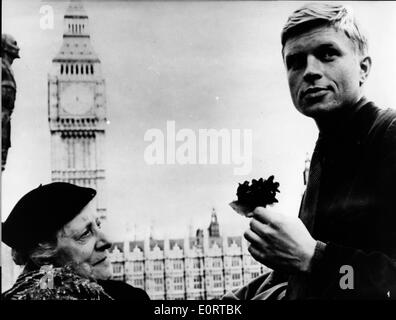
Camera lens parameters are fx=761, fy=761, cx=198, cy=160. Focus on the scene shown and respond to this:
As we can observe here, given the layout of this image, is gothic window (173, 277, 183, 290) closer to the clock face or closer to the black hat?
the black hat

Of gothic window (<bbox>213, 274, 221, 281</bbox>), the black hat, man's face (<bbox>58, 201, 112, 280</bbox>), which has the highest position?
the black hat

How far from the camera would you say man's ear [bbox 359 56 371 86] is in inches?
196

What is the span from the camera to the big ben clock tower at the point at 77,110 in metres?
4.96

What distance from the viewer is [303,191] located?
197 inches

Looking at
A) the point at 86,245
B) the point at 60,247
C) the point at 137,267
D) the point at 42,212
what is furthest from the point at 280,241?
the point at 42,212

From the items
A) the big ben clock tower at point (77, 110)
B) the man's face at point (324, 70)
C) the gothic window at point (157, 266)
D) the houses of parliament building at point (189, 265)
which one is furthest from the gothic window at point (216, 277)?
the man's face at point (324, 70)

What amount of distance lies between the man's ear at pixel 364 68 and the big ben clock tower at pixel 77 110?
5.56ft

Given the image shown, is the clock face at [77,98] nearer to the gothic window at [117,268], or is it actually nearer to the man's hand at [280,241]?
the gothic window at [117,268]

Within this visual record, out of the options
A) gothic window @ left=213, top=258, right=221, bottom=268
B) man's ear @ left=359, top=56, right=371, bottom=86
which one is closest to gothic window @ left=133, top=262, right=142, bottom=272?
gothic window @ left=213, top=258, right=221, bottom=268

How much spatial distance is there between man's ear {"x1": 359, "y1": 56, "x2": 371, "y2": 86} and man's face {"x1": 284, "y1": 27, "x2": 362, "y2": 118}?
0.02 m

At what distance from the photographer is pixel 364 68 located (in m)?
4.99

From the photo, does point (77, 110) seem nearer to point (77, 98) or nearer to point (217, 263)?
point (77, 98)

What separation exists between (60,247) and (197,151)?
42.8 inches
